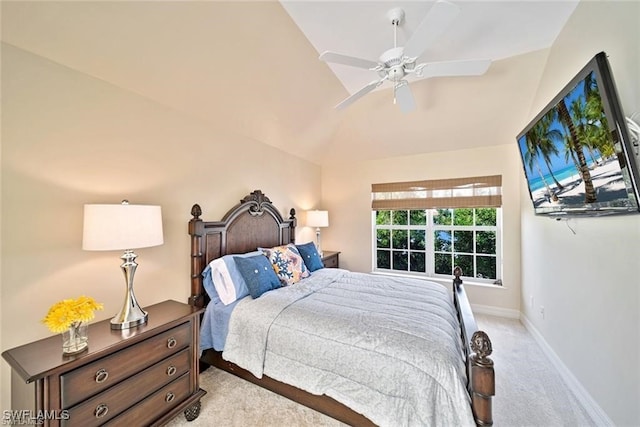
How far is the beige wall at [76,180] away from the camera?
1486mm

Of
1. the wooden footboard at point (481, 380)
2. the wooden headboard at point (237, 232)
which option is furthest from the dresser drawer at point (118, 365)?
the wooden footboard at point (481, 380)

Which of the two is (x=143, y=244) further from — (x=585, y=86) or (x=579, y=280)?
(x=579, y=280)

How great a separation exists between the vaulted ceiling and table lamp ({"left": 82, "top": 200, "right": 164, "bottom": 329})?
108cm

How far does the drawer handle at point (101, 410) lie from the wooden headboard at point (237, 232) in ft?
3.48

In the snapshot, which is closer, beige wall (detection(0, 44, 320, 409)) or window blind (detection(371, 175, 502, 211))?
beige wall (detection(0, 44, 320, 409))

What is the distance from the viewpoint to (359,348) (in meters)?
1.62

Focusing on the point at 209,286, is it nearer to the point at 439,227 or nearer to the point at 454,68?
the point at 454,68

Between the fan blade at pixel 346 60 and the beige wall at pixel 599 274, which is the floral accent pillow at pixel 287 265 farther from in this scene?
the beige wall at pixel 599 274

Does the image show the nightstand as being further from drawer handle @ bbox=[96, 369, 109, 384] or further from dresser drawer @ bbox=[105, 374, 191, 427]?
drawer handle @ bbox=[96, 369, 109, 384]

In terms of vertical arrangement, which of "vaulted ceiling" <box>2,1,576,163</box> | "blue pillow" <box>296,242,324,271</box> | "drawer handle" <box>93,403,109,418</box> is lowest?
"drawer handle" <box>93,403,109,418</box>

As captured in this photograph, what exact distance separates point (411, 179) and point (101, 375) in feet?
13.5

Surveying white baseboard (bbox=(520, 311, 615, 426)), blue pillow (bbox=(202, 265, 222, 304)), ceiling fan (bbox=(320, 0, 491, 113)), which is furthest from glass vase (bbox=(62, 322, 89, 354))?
white baseboard (bbox=(520, 311, 615, 426))

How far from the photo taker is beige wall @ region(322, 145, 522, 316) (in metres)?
3.55

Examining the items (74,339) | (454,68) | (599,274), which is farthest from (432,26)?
(74,339)
